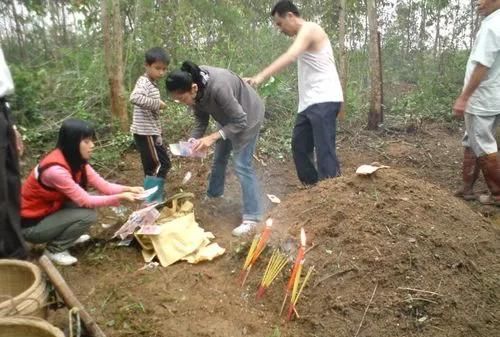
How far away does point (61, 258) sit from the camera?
3.24m

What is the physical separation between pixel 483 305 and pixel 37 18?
9.98 m

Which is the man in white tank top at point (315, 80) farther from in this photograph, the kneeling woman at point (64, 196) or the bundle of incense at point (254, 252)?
the kneeling woman at point (64, 196)

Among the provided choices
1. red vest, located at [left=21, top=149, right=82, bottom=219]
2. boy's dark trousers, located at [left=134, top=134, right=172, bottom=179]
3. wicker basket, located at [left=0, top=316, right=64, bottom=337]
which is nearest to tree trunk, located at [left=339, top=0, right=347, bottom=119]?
boy's dark trousers, located at [left=134, top=134, right=172, bottom=179]

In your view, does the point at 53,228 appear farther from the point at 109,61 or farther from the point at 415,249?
the point at 109,61

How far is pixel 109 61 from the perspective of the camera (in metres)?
5.48

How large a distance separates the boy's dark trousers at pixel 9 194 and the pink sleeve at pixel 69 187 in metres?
0.20

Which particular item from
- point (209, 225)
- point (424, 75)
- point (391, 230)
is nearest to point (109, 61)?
point (209, 225)

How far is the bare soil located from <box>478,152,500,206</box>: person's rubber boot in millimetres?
856

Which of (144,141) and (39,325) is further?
(144,141)

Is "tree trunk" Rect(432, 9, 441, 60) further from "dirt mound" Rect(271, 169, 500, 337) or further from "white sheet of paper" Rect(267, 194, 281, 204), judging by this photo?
"dirt mound" Rect(271, 169, 500, 337)

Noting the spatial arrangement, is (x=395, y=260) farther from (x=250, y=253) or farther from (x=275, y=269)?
(x=250, y=253)

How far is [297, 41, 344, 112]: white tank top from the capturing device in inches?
150

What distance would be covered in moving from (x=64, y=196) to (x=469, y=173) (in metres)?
3.78

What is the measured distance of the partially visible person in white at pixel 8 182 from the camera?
2740 millimetres
